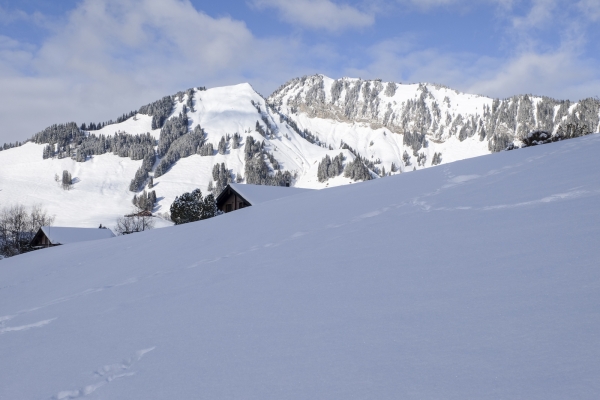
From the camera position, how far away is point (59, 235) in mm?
47188

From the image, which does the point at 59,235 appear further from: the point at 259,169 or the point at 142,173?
the point at 259,169

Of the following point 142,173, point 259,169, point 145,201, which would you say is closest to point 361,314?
point 145,201

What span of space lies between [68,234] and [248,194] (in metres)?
28.4

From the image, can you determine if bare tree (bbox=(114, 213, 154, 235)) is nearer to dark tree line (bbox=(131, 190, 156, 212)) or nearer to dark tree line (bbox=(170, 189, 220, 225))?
dark tree line (bbox=(131, 190, 156, 212))

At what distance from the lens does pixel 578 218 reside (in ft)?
21.1

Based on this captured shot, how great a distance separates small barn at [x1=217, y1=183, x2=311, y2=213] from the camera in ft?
104

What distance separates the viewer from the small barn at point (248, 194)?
104 ft

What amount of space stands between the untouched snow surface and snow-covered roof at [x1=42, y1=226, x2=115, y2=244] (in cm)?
4066

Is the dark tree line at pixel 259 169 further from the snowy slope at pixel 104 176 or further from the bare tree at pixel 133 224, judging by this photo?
the bare tree at pixel 133 224

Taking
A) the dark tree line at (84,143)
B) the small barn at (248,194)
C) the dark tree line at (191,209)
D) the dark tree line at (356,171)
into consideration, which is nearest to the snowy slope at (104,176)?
the dark tree line at (84,143)

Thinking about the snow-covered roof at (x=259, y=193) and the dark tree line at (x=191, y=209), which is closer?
the snow-covered roof at (x=259, y=193)

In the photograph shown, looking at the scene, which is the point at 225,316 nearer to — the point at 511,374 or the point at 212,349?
the point at 212,349

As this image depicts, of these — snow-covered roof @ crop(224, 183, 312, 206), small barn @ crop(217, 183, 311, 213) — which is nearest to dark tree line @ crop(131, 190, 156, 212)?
small barn @ crop(217, 183, 311, 213)

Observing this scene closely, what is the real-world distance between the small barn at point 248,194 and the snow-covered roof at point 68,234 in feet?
72.2
